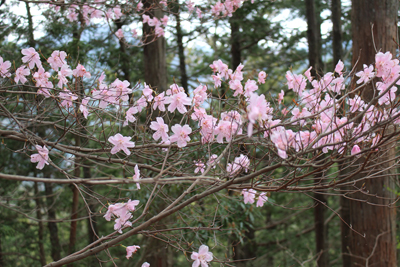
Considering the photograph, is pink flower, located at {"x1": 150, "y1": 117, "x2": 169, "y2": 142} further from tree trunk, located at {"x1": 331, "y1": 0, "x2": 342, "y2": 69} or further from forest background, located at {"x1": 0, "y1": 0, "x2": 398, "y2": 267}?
tree trunk, located at {"x1": 331, "y1": 0, "x2": 342, "y2": 69}

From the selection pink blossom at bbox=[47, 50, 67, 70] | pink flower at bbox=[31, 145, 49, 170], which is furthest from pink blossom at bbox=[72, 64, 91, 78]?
pink flower at bbox=[31, 145, 49, 170]

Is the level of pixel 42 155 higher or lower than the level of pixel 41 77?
lower

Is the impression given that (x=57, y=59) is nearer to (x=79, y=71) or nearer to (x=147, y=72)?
(x=79, y=71)

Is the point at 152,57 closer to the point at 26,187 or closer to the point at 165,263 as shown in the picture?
the point at 165,263

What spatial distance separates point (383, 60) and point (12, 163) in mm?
7405

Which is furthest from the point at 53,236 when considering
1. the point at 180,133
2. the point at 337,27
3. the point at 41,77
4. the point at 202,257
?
the point at 337,27

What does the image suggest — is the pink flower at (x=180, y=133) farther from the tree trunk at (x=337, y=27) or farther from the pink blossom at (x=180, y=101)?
the tree trunk at (x=337, y=27)

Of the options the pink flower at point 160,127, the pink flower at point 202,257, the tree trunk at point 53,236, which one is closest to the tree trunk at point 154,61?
the pink flower at point 160,127

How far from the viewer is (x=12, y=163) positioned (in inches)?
286

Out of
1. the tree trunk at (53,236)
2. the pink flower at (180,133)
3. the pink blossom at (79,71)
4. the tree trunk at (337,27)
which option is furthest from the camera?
the tree trunk at (53,236)

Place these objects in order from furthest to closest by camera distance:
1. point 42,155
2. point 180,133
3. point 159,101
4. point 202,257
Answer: point 159,101
point 42,155
point 202,257
point 180,133

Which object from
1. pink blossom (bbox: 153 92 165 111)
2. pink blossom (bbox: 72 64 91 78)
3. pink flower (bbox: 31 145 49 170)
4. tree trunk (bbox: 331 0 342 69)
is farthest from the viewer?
tree trunk (bbox: 331 0 342 69)

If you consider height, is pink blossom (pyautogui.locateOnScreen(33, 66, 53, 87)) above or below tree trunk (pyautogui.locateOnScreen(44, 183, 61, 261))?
above

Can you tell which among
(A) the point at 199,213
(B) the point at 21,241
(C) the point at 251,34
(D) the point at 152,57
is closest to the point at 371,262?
(A) the point at 199,213
